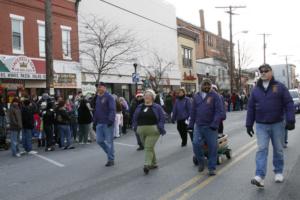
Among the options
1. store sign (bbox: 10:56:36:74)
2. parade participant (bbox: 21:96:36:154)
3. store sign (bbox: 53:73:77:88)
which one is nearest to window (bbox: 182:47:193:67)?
store sign (bbox: 53:73:77:88)

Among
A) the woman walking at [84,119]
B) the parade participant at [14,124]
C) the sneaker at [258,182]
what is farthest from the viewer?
the woman walking at [84,119]

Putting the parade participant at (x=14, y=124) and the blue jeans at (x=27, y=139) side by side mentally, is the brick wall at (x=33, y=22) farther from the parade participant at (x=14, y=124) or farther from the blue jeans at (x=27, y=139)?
the parade participant at (x=14, y=124)

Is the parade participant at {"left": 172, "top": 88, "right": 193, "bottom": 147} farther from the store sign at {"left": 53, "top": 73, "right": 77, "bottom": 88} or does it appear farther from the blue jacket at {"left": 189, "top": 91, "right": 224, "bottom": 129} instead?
the store sign at {"left": 53, "top": 73, "right": 77, "bottom": 88}

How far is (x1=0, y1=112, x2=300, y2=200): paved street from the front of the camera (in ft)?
24.3

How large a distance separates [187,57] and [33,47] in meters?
25.4

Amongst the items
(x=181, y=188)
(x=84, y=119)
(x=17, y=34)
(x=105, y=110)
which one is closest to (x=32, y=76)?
(x=17, y=34)

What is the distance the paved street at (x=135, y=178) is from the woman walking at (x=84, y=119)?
3.13 meters

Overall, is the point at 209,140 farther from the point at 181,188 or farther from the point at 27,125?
the point at 27,125

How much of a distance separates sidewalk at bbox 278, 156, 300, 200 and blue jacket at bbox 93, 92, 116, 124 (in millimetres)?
4020

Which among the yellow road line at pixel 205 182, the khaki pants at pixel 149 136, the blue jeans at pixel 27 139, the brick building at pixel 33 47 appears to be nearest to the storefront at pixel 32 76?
the brick building at pixel 33 47

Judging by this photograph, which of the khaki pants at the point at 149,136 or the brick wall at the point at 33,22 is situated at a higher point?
the brick wall at the point at 33,22

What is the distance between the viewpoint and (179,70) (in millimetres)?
45125

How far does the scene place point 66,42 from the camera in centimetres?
2711

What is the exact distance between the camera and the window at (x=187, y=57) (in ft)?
154
